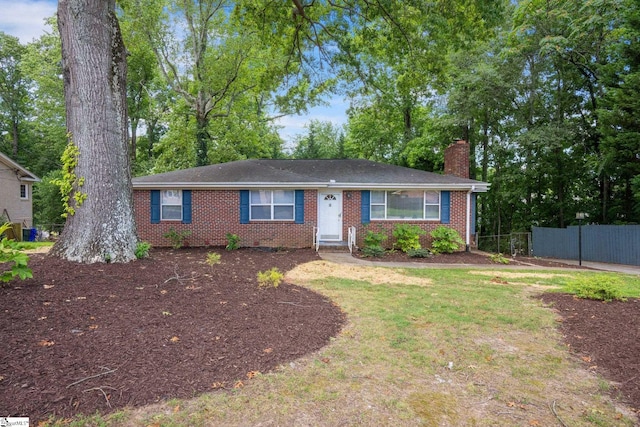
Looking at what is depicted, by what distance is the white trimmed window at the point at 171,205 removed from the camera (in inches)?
529

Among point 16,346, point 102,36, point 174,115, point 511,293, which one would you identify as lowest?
point 511,293

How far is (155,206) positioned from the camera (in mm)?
13375

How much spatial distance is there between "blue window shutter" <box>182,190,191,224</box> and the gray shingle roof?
35cm

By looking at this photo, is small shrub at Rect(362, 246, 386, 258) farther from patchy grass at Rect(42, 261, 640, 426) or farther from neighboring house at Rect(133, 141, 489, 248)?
patchy grass at Rect(42, 261, 640, 426)

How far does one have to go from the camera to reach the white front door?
1384 cm

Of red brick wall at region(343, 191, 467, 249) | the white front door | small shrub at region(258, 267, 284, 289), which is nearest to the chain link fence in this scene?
red brick wall at region(343, 191, 467, 249)

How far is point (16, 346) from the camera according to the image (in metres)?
3.03

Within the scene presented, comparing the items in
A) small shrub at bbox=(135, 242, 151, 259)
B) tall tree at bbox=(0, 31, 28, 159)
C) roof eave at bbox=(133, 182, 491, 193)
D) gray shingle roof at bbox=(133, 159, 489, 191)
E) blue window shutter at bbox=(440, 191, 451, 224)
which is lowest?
small shrub at bbox=(135, 242, 151, 259)

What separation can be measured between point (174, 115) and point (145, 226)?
10.4m

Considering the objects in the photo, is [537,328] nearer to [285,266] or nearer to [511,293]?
[511,293]

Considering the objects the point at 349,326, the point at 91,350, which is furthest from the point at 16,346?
the point at 349,326

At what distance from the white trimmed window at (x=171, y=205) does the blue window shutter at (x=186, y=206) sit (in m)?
0.18

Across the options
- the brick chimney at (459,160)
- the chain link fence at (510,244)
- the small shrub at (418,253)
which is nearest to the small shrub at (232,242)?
the small shrub at (418,253)

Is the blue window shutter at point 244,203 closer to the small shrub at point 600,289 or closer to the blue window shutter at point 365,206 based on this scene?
the blue window shutter at point 365,206
